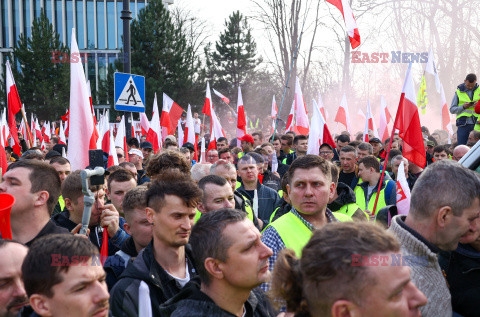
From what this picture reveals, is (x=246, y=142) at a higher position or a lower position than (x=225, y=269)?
higher

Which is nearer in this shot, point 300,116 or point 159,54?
point 300,116

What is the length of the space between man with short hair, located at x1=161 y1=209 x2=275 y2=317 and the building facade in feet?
156

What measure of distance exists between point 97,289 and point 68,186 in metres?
2.45

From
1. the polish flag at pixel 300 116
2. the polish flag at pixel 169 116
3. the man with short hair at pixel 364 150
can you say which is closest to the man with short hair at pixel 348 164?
the man with short hair at pixel 364 150

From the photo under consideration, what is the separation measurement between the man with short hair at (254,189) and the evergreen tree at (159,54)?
26679 millimetres

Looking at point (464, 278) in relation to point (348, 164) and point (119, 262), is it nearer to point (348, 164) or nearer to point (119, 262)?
point (119, 262)

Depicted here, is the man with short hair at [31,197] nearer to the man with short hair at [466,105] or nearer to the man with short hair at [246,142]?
the man with short hair at [246,142]

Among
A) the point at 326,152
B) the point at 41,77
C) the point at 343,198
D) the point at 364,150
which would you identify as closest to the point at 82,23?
the point at 41,77

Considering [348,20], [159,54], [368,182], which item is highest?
[159,54]

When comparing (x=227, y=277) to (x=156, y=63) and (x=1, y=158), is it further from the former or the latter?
(x=156, y=63)

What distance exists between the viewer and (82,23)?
4916cm

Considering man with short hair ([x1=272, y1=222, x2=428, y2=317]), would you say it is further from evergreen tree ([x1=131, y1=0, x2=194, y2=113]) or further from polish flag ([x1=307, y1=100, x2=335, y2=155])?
evergreen tree ([x1=131, y1=0, x2=194, y2=113])

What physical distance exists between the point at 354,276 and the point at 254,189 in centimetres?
522

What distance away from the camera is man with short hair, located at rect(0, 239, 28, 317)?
265 centimetres
